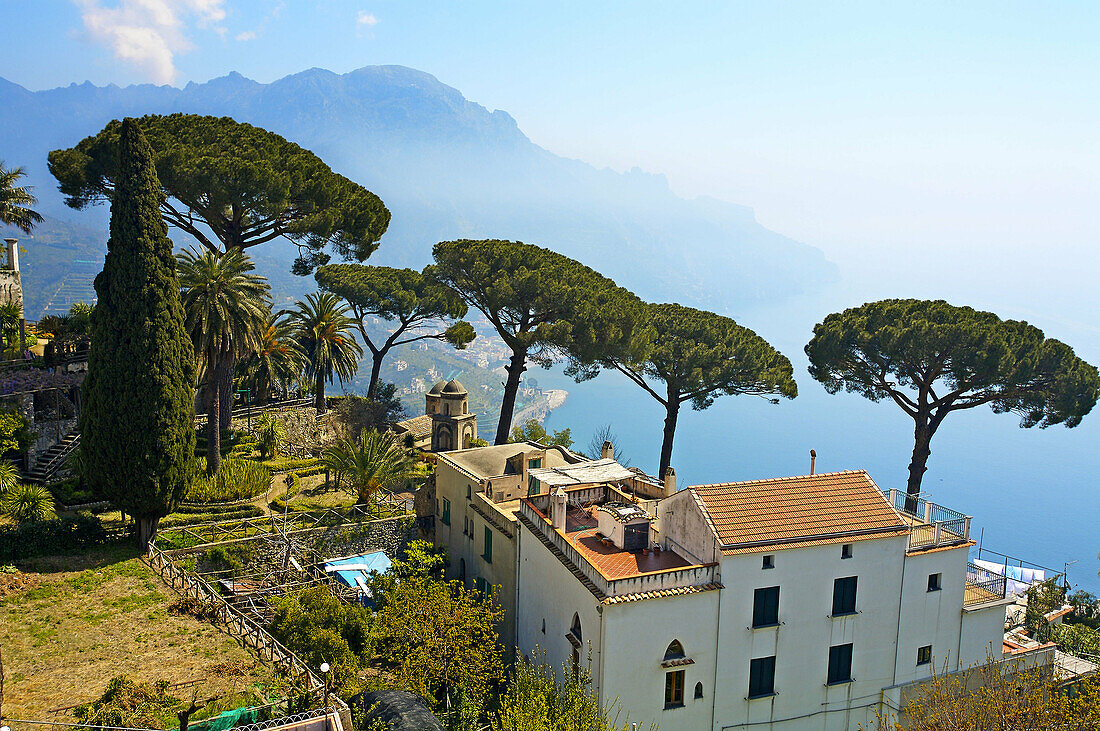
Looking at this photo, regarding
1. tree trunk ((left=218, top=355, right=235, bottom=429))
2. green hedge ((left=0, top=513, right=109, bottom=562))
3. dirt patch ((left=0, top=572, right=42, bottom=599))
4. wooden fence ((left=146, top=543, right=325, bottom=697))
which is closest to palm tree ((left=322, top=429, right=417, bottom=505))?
tree trunk ((left=218, top=355, right=235, bottom=429))

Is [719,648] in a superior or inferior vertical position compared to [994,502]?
superior

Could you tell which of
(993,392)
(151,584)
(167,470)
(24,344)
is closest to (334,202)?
(24,344)

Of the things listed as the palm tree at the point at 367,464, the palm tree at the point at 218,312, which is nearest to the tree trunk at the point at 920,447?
the palm tree at the point at 367,464

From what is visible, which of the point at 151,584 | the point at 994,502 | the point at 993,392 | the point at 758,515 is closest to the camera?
the point at 758,515

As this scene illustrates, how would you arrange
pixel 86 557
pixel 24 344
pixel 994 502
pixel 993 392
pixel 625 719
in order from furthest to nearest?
pixel 994 502
pixel 993 392
pixel 24 344
pixel 86 557
pixel 625 719

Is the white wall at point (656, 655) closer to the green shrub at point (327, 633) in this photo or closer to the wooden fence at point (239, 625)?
the green shrub at point (327, 633)

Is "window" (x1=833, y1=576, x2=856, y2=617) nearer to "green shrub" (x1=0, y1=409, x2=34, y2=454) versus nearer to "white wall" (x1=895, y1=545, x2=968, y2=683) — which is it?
"white wall" (x1=895, y1=545, x2=968, y2=683)

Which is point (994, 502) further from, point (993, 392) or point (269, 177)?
point (269, 177)
